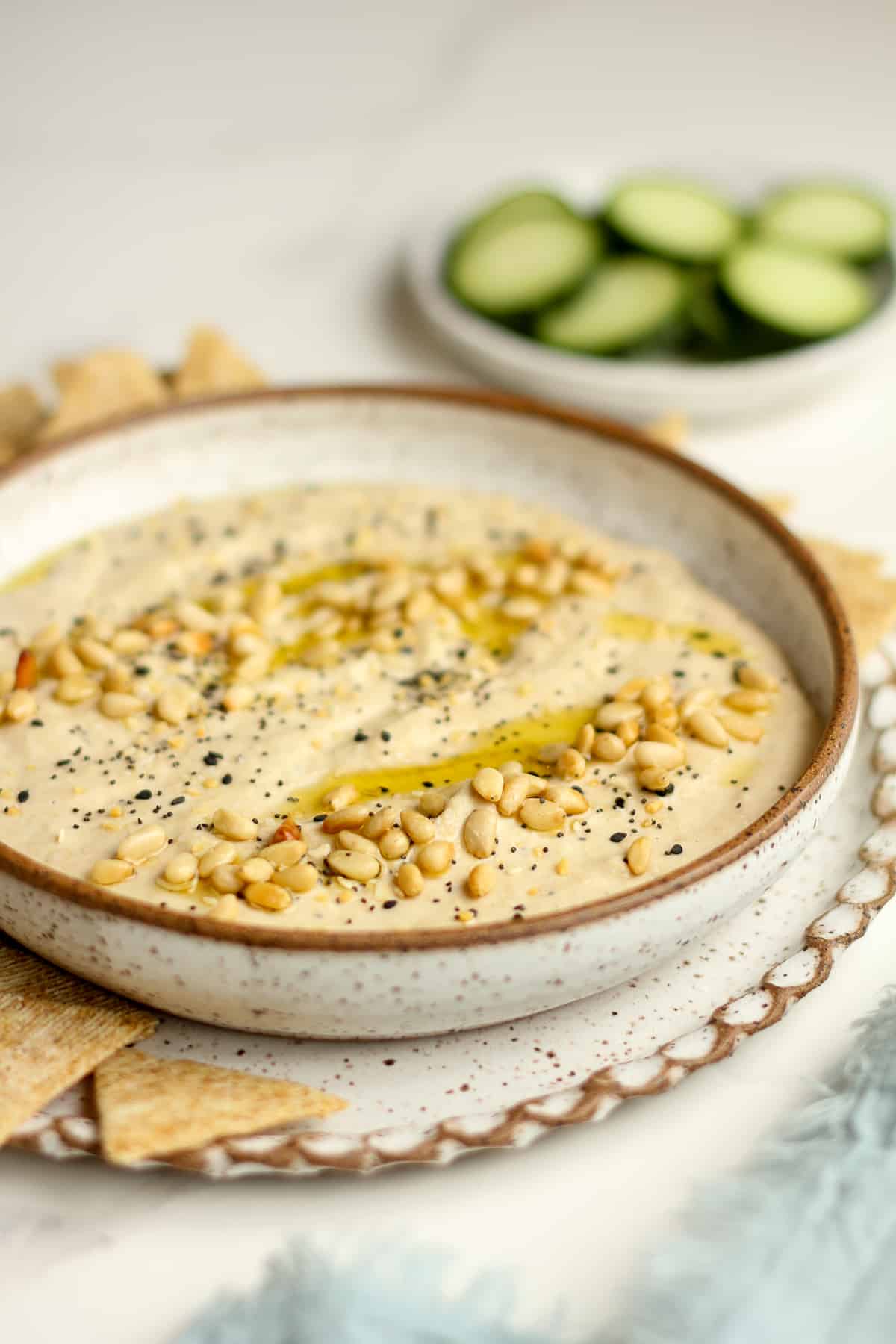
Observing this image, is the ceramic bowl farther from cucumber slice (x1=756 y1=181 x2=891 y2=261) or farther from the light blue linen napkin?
cucumber slice (x1=756 y1=181 x2=891 y2=261)

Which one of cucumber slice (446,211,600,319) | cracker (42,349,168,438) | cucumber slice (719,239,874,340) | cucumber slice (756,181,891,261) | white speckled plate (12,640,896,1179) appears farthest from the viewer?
cucumber slice (756,181,891,261)

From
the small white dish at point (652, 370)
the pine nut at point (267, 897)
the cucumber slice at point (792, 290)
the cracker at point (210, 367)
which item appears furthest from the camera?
the cucumber slice at point (792, 290)

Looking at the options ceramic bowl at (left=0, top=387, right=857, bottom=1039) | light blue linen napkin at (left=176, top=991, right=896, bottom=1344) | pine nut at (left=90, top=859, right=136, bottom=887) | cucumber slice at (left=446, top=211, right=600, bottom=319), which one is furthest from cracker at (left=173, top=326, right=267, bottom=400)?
light blue linen napkin at (left=176, top=991, right=896, bottom=1344)

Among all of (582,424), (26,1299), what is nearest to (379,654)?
(582,424)

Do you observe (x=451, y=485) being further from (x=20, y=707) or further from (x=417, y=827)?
(x=417, y=827)

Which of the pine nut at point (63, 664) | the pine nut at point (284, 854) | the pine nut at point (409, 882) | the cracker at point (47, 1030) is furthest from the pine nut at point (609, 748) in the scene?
the pine nut at point (63, 664)

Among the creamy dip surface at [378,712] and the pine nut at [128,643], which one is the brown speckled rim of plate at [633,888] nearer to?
the creamy dip surface at [378,712]

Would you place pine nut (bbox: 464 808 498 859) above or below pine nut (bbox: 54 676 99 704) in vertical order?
above
